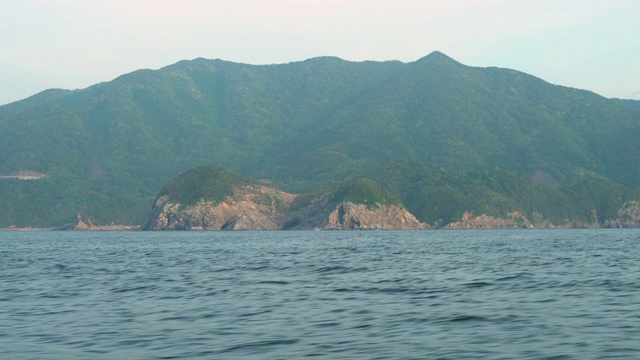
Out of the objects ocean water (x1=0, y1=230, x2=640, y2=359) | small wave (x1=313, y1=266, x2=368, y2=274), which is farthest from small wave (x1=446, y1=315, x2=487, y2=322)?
small wave (x1=313, y1=266, x2=368, y2=274)

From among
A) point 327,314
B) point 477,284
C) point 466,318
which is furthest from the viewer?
point 477,284

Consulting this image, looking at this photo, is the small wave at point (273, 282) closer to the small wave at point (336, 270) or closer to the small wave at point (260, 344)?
the small wave at point (336, 270)

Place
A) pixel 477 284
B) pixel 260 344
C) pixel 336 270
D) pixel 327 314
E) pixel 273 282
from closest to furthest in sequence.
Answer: pixel 260 344 → pixel 327 314 → pixel 477 284 → pixel 273 282 → pixel 336 270

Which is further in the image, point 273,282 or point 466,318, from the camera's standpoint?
point 273,282

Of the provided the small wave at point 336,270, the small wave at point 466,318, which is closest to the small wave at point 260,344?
the small wave at point 466,318

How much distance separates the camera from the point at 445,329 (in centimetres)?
3812

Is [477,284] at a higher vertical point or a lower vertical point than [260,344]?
higher

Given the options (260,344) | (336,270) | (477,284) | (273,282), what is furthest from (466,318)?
(336,270)

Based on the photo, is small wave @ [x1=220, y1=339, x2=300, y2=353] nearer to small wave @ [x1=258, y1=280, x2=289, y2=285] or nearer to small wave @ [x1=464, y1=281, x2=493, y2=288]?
small wave @ [x1=464, y1=281, x2=493, y2=288]

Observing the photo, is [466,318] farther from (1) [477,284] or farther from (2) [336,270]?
(2) [336,270]

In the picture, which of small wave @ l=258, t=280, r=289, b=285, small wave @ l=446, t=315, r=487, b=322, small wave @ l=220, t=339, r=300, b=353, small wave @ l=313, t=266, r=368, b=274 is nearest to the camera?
small wave @ l=220, t=339, r=300, b=353

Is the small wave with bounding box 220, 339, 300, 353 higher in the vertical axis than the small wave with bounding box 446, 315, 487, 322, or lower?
lower

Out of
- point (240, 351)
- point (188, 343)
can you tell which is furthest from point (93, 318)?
point (240, 351)

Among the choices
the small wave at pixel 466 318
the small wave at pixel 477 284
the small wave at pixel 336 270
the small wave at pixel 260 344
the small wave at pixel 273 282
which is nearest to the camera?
the small wave at pixel 260 344
